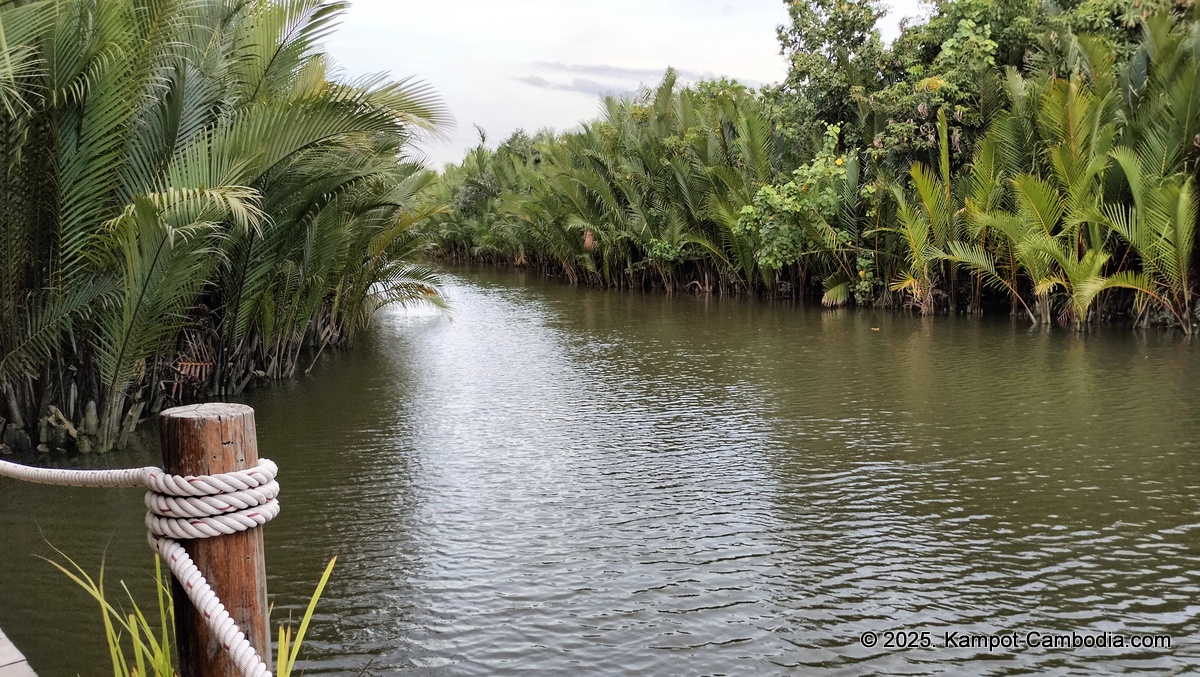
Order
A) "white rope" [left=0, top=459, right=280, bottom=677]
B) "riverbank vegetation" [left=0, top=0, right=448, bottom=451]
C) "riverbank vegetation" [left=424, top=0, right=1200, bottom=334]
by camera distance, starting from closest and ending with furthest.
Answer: "white rope" [left=0, top=459, right=280, bottom=677] → "riverbank vegetation" [left=0, top=0, right=448, bottom=451] → "riverbank vegetation" [left=424, top=0, right=1200, bottom=334]

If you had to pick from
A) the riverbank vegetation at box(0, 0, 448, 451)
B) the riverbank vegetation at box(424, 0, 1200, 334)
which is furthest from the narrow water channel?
the riverbank vegetation at box(424, 0, 1200, 334)

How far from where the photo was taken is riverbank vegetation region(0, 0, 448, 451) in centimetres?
618

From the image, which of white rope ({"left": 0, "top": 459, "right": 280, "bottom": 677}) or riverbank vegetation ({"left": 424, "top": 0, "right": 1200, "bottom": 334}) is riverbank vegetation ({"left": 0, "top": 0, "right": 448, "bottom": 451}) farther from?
riverbank vegetation ({"left": 424, "top": 0, "right": 1200, "bottom": 334})

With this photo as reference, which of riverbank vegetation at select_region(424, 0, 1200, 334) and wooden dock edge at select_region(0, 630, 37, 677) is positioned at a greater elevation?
riverbank vegetation at select_region(424, 0, 1200, 334)

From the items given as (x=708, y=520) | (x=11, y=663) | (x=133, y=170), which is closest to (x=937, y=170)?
(x=708, y=520)

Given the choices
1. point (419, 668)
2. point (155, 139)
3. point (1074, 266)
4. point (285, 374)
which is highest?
point (155, 139)

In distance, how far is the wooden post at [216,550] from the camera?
2.13m

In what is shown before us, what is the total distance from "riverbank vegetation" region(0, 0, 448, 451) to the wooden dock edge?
119 inches

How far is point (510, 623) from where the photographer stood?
14.9ft

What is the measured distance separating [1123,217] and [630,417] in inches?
326

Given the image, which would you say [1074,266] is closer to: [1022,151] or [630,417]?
[1022,151]

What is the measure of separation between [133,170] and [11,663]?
470cm

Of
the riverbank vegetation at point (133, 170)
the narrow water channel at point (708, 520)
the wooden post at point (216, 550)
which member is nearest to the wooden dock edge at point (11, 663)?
the wooden post at point (216, 550)

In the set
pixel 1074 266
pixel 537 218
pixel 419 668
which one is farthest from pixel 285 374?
pixel 537 218
